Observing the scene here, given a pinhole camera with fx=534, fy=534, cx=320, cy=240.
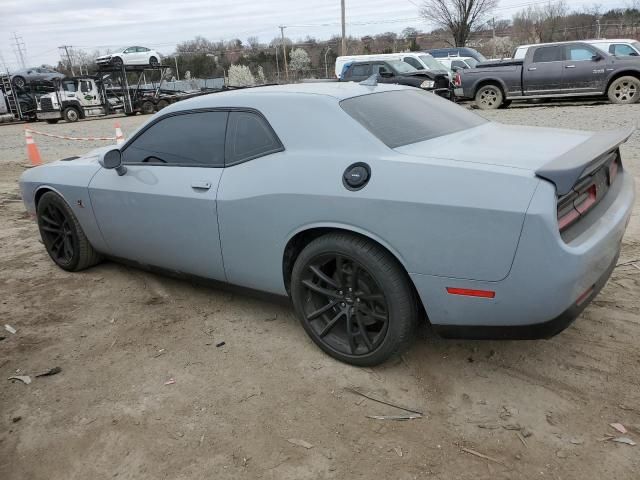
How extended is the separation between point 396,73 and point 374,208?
51.1 ft

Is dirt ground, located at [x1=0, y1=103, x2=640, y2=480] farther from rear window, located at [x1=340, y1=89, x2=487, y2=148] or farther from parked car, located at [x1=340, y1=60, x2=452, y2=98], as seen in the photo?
parked car, located at [x1=340, y1=60, x2=452, y2=98]

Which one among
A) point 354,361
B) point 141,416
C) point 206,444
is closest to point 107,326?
point 141,416

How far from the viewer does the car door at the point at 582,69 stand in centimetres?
1412

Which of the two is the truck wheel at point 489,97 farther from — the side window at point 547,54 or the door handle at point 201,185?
the door handle at point 201,185

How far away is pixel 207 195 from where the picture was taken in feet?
11.0

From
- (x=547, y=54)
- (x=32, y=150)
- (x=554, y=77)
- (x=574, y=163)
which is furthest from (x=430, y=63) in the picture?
(x=574, y=163)

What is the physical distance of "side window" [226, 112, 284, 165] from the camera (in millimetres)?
3168

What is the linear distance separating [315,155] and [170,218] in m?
1.24

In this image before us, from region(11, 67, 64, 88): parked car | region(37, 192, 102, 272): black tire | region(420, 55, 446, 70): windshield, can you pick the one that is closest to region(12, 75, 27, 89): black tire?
region(11, 67, 64, 88): parked car

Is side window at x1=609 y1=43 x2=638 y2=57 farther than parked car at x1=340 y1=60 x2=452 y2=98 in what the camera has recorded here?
No

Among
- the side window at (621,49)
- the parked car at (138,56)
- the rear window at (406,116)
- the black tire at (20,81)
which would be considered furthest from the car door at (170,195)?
the black tire at (20,81)

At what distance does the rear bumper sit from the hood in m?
0.31

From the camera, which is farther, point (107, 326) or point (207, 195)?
point (107, 326)

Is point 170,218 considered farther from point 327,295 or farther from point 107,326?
point 327,295
